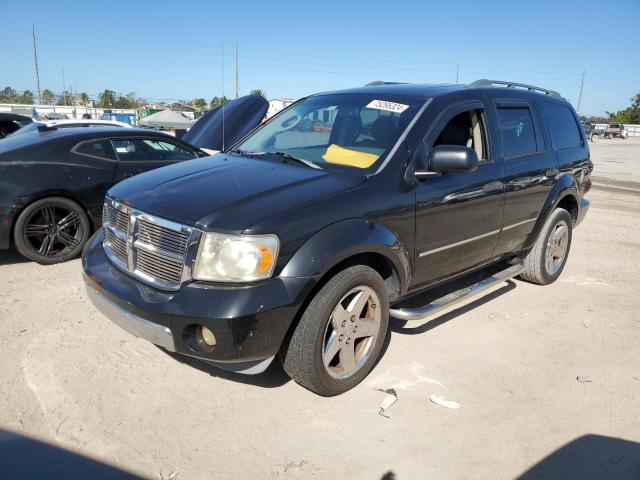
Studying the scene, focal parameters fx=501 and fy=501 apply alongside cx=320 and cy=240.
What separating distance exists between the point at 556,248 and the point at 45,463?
502 cm

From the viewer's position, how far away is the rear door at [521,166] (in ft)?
14.0

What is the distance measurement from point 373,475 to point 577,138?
15.0 ft

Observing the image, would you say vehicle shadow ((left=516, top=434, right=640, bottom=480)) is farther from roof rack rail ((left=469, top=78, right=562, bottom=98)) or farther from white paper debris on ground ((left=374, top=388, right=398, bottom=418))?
roof rack rail ((left=469, top=78, right=562, bottom=98))

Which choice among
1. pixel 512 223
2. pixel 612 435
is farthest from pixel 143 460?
pixel 512 223

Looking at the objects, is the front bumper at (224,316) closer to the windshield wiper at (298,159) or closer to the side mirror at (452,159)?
the windshield wiper at (298,159)

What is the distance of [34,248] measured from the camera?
5301 millimetres

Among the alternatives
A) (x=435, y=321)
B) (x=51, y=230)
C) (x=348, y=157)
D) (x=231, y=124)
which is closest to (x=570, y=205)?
(x=435, y=321)

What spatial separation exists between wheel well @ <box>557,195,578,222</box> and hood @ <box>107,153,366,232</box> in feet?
10.4

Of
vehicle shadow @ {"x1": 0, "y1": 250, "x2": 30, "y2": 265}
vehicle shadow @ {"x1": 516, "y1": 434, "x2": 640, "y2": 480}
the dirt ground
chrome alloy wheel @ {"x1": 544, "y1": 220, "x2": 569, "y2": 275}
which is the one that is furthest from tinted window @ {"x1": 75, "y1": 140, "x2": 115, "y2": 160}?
vehicle shadow @ {"x1": 516, "y1": 434, "x2": 640, "y2": 480}

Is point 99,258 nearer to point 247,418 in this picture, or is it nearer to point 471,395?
point 247,418

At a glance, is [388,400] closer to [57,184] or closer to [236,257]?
[236,257]

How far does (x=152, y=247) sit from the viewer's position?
115 inches

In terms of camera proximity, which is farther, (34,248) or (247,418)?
(34,248)

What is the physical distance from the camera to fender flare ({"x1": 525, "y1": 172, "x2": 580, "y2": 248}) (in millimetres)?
4898
